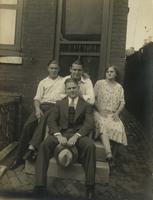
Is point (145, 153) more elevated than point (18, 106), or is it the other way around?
point (18, 106)

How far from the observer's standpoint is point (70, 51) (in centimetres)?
288

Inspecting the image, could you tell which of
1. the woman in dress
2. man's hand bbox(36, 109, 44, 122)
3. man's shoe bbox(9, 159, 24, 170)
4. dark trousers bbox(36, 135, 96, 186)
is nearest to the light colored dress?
the woman in dress

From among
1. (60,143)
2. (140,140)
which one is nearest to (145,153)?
(140,140)

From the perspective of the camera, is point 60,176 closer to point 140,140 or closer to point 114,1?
point 140,140

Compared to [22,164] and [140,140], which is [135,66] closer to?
[140,140]

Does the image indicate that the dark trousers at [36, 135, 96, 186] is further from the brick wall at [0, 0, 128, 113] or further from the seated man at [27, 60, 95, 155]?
the brick wall at [0, 0, 128, 113]

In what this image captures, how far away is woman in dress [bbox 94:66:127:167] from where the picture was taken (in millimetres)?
2861

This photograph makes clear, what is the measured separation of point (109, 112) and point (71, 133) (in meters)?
0.25

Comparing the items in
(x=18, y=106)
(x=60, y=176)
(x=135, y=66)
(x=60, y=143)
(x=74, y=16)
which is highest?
(x=74, y=16)

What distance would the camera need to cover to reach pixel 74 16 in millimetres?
2816

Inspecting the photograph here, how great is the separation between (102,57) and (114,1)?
0.32 m

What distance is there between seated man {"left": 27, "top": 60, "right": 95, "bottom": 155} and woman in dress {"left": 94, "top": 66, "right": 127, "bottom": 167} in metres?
0.04

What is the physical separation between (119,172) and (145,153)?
186 millimetres

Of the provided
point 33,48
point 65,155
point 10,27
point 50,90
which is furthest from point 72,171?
point 10,27
